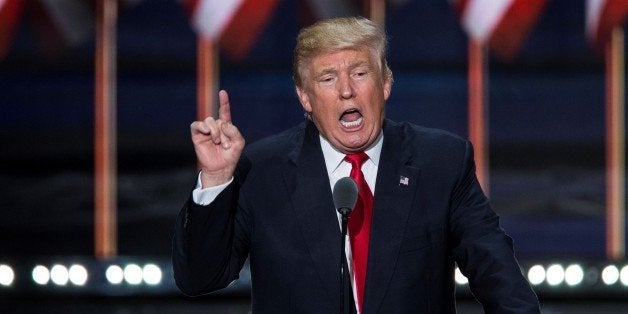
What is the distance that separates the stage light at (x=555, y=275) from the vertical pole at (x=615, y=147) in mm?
240

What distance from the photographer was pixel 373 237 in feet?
5.79

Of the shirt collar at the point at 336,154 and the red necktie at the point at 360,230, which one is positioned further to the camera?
the shirt collar at the point at 336,154

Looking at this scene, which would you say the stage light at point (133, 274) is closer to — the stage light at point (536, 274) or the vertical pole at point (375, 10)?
the vertical pole at point (375, 10)

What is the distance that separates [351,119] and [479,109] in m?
3.27

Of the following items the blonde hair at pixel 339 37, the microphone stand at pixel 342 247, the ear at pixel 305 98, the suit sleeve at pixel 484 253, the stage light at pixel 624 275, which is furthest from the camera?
A: the stage light at pixel 624 275

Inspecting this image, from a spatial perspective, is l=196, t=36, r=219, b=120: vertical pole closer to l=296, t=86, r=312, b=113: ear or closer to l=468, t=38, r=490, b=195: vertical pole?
l=468, t=38, r=490, b=195: vertical pole

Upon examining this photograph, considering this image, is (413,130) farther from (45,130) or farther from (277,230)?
(45,130)

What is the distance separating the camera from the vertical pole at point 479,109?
4992mm

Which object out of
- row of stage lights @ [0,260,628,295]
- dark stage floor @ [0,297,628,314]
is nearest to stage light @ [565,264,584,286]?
row of stage lights @ [0,260,628,295]

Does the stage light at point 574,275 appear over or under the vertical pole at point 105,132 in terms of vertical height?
under

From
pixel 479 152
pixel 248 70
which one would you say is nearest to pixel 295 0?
pixel 248 70

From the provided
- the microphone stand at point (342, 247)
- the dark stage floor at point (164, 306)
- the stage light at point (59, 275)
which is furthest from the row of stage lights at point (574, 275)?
the microphone stand at point (342, 247)

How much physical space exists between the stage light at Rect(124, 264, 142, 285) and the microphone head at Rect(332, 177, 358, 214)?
358cm

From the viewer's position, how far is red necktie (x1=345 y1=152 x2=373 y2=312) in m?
1.77
